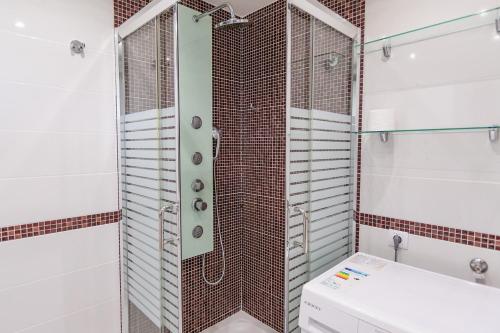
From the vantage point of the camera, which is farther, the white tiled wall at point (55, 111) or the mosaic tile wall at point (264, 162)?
Answer: the mosaic tile wall at point (264, 162)

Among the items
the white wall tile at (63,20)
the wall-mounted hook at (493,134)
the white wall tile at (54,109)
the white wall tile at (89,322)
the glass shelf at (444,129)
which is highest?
the white wall tile at (63,20)

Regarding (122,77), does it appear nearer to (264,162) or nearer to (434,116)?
(264,162)

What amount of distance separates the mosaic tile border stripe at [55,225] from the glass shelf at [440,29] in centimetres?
192

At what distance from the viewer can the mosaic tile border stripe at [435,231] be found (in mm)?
1389

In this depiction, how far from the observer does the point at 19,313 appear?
153 centimetres

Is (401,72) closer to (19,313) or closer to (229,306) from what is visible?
(229,306)

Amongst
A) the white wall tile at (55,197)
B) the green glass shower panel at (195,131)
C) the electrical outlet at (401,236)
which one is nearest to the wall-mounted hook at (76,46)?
the green glass shower panel at (195,131)

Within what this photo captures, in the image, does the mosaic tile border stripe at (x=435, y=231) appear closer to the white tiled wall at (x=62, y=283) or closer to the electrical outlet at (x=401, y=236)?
the electrical outlet at (x=401, y=236)

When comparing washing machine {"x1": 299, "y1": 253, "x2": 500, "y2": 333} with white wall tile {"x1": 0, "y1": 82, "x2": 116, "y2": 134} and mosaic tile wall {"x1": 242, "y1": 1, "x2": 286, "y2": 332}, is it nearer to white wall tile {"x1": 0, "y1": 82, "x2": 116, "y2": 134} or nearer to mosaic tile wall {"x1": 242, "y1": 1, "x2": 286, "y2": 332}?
mosaic tile wall {"x1": 242, "y1": 1, "x2": 286, "y2": 332}

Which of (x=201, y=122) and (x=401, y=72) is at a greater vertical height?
(x=401, y=72)

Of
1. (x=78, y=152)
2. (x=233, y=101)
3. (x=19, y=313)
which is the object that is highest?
(x=233, y=101)

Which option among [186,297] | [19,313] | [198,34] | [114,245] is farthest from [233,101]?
[19,313]

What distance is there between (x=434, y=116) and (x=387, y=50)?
462mm

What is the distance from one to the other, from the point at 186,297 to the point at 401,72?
207cm
